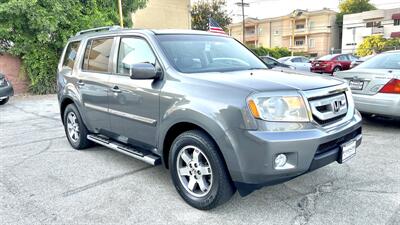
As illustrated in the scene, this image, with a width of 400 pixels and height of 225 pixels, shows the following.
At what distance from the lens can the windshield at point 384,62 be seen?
19.3ft

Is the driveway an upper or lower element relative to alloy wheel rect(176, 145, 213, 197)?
lower

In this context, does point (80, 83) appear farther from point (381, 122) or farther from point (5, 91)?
point (5, 91)

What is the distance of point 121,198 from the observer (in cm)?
353

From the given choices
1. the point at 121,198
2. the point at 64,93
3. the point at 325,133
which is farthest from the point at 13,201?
the point at 325,133

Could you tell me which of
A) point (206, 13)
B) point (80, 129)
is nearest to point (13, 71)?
point (80, 129)

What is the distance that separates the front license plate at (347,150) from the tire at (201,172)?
3.52ft

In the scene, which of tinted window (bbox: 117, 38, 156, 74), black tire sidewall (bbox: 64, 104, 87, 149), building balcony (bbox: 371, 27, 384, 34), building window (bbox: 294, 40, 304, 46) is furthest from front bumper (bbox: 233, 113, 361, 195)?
building window (bbox: 294, 40, 304, 46)

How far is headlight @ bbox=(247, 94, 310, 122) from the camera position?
2734 mm

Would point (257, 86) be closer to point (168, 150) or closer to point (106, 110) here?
point (168, 150)

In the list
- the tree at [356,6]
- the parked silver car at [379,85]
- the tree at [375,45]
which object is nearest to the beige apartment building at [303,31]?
the tree at [356,6]

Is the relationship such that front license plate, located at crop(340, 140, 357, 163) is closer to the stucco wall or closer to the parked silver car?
the parked silver car

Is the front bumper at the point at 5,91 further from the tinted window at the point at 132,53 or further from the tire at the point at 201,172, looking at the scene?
the tire at the point at 201,172

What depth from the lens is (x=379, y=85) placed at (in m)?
5.59

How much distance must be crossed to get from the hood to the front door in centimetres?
62
